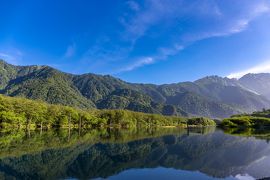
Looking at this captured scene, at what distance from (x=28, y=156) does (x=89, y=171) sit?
19.6 meters

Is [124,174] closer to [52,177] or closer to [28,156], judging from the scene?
[52,177]

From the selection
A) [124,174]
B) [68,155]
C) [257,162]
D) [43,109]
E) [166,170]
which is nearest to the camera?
[124,174]

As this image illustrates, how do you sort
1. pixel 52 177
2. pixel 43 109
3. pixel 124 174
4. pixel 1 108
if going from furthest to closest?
pixel 43 109
pixel 1 108
pixel 124 174
pixel 52 177

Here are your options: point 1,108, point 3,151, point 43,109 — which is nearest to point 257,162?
point 3,151

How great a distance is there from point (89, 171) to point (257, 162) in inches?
1318

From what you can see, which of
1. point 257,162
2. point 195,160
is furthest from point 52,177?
point 257,162

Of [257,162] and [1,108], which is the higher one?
[1,108]

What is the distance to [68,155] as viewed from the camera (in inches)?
2416

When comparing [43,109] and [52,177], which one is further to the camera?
[43,109]

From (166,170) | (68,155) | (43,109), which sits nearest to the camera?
(166,170)

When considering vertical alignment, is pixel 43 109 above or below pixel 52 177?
above

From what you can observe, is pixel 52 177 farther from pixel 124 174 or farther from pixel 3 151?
pixel 3 151

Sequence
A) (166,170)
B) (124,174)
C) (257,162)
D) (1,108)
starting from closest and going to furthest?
(124,174)
(166,170)
(257,162)
(1,108)

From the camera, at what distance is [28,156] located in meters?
58.2
